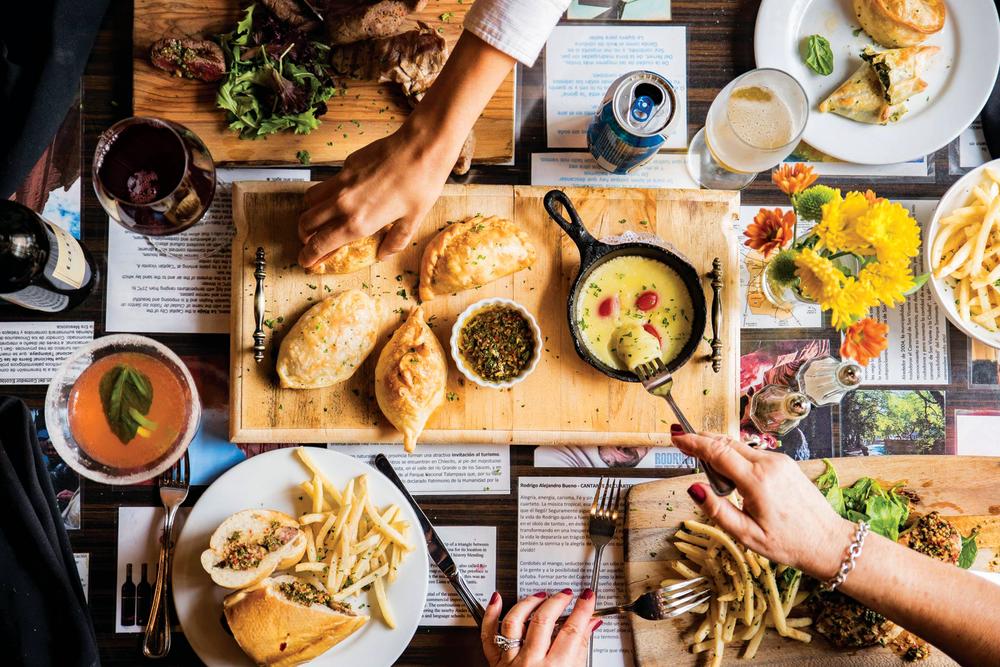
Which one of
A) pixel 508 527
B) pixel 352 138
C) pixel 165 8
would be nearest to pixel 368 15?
pixel 352 138

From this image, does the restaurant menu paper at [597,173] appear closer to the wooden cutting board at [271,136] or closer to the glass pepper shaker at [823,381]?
the wooden cutting board at [271,136]

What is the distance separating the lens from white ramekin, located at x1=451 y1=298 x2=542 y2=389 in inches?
76.7

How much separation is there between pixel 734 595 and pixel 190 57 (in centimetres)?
222

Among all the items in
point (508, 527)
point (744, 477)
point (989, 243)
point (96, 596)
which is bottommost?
point (96, 596)

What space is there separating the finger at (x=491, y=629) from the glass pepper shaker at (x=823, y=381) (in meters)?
1.15

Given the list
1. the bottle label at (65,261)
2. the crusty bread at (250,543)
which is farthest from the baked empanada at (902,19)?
the bottle label at (65,261)

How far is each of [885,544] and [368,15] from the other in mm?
2034

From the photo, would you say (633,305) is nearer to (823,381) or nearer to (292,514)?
(823,381)

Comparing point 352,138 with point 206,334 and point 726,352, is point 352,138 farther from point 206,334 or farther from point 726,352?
point 726,352

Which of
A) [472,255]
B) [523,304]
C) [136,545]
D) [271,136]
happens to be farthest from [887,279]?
[136,545]

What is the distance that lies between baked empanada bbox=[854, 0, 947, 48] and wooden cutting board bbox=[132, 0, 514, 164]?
3.72 feet

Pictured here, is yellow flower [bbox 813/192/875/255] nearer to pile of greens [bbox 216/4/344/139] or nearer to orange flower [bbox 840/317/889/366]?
orange flower [bbox 840/317/889/366]

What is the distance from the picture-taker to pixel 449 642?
2.13 meters

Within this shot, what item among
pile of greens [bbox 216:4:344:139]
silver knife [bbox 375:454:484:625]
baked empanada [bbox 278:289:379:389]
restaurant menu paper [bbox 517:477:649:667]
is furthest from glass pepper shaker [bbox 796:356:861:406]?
pile of greens [bbox 216:4:344:139]
